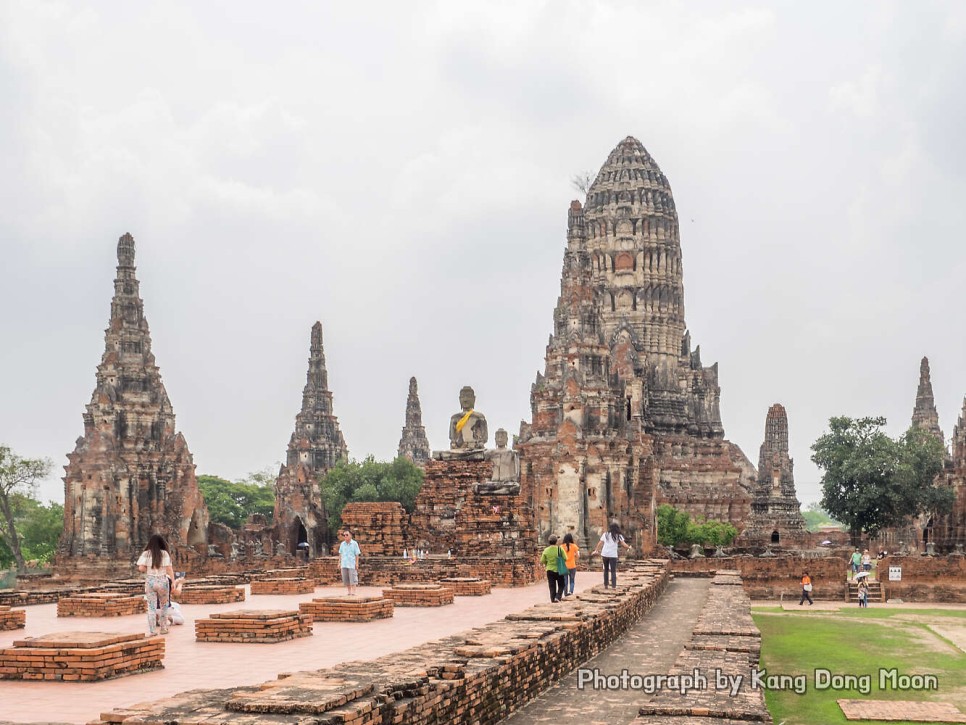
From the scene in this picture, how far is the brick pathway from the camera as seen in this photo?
976cm

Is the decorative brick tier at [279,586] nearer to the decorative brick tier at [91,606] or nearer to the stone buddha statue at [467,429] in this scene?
the decorative brick tier at [91,606]

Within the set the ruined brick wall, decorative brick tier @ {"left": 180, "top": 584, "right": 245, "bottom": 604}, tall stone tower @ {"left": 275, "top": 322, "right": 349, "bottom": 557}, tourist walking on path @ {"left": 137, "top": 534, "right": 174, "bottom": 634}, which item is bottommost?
the ruined brick wall

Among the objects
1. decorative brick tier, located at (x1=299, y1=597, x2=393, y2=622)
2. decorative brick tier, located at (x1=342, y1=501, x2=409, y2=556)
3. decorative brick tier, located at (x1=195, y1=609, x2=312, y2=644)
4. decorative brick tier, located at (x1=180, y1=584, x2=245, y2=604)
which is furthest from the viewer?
decorative brick tier, located at (x1=342, y1=501, x2=409, y2=556)

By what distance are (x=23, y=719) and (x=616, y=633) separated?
8.36m

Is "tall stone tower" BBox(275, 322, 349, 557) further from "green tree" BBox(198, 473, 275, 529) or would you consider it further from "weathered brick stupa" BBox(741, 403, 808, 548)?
"weathered brick stupa" BBox(741, 403, 808, 548)

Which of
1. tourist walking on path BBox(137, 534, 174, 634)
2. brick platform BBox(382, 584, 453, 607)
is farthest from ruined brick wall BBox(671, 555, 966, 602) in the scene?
tourist walking on path BBox(137, 534, 174, 634)

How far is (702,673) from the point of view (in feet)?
31.8

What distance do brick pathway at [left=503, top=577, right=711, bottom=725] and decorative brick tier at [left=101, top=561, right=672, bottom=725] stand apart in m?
0.13

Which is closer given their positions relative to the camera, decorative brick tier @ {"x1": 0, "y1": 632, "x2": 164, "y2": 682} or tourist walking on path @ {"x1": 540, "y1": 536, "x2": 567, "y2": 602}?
decorative brick tier @ {"x1": 0, "y1": 632, "x2": 164, "y2": 682}

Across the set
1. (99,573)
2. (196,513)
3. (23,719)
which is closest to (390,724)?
(23,719)

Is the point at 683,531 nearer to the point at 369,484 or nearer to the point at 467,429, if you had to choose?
the point at 369,484

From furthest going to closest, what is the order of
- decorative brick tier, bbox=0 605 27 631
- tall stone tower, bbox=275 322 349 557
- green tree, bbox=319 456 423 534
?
tall stone tower, bbox=275 322 349 557
green tree, bbox=319 456 423 534
decorative brick tier, bbox=0 605 27 631

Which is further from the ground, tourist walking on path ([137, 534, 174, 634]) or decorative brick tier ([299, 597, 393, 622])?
tourist walking on path ([137, 534, 174, 634])

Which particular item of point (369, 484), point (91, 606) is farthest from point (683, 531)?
point (91, 606)
